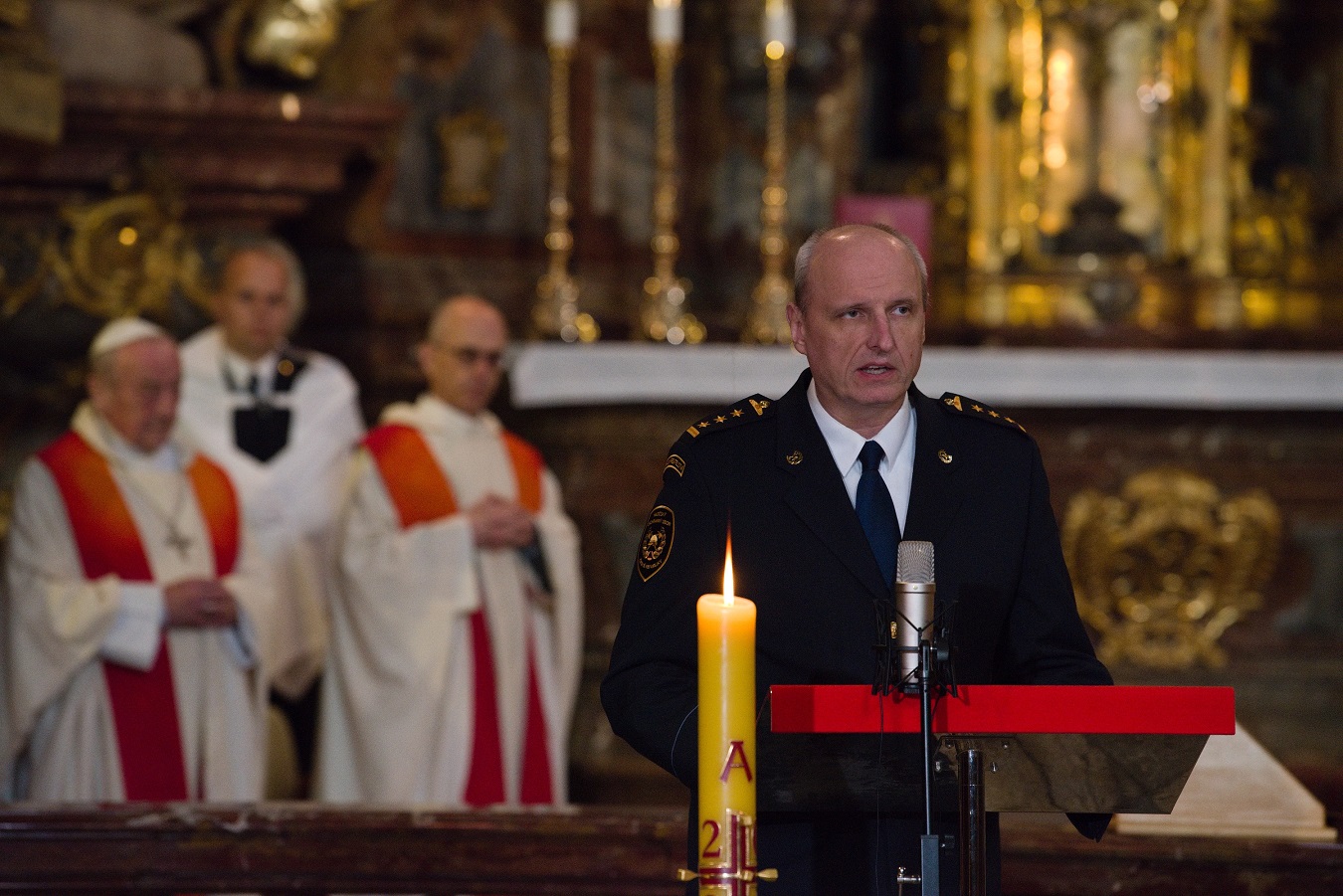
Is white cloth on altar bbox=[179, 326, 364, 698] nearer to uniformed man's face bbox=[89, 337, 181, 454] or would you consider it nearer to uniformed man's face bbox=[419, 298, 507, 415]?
uniformed man's face bbox=[419, 298, 507, 415]

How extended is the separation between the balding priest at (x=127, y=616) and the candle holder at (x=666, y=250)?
1.96m

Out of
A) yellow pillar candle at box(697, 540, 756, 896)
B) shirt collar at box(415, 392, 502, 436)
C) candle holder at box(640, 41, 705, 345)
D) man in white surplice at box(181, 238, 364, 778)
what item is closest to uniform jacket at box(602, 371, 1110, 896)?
yellow pillar candle at box(697, 540, 756, 896)

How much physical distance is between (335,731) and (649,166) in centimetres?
292

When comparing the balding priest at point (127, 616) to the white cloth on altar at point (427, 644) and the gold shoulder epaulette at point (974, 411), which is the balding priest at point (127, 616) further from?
the gold shoulder epaulette at point (974, 411)

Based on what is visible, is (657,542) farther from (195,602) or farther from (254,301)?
(254,301)

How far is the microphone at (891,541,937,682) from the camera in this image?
2.11 metres

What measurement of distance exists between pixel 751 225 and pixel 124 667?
11.5 feet

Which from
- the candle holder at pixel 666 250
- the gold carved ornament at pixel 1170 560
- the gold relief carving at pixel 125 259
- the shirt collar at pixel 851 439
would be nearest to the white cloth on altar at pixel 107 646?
the gold relief carving at pixel 125 259

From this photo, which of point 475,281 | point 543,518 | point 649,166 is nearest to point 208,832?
point 543,518

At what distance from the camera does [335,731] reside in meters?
6.20

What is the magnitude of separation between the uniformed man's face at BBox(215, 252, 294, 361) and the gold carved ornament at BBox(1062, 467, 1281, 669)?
9.33 ft

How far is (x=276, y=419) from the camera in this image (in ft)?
22.0

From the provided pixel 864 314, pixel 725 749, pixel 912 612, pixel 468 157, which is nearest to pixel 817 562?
pixel 864 314

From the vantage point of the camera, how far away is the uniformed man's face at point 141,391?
18.2ft
